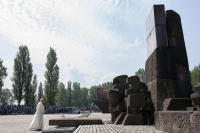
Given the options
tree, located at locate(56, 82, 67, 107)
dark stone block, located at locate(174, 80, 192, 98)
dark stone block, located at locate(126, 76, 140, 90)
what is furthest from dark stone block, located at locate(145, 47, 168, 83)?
tree, located at locate(56, 82, 67, 107)

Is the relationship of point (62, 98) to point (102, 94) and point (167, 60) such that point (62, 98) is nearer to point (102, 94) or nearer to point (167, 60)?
point (102, 94)

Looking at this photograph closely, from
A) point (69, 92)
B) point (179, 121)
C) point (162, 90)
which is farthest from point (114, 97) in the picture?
point (69, 92)

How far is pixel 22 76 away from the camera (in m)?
36.4

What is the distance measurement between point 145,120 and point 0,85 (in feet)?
99.6

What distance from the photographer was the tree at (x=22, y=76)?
1399 inches

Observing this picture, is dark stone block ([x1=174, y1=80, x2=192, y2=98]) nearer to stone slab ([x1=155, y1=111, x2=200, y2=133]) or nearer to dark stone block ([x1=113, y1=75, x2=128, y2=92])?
stone slab ([x1=155, y1=111, x2=200, y2=133])

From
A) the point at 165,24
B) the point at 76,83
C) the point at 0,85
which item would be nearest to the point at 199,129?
the point at 165,24

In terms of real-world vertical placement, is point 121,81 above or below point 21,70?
below

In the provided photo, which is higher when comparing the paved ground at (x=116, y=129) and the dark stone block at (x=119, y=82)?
the dark stone block at (x=119, y=82)

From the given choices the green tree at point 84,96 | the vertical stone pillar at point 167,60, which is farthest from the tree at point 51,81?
the green tree at point 84,96

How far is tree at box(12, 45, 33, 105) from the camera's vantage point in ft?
117

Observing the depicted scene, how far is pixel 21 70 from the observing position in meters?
36.3

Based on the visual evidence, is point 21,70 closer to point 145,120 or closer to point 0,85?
point 0,85

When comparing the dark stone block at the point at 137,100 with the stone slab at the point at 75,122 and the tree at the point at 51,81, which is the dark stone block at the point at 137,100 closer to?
the stone slab at the point at 75,122
